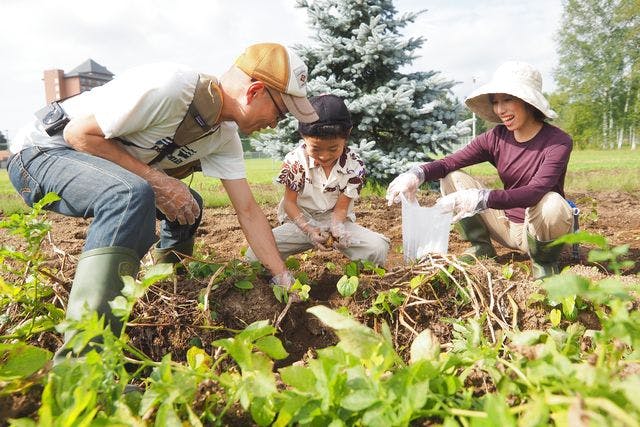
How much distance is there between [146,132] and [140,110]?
15cm

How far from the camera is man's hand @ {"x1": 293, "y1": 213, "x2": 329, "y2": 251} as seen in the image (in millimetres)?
2428

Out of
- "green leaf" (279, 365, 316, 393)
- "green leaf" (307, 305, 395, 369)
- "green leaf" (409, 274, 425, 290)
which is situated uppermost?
"green leaf" (307, 305, 395, 369)

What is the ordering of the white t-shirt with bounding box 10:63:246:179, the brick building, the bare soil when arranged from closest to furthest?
the bare soil < the white t-shirt with bounding box 10:63:246:179 < the brick building

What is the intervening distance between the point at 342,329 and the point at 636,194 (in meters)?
5.84

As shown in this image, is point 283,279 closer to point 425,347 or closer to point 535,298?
point 535,298

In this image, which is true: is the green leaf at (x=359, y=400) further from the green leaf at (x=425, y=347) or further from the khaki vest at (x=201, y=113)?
the khaki vest at (x=201, y=113)

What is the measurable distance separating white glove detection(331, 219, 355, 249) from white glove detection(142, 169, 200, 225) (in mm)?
845

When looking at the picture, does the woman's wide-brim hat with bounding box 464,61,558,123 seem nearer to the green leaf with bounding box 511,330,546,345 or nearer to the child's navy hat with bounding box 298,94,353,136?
the child's navy hat with bounding box 298,94,353,136

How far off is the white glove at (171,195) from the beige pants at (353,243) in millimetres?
676

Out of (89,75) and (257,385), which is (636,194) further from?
(89,75)

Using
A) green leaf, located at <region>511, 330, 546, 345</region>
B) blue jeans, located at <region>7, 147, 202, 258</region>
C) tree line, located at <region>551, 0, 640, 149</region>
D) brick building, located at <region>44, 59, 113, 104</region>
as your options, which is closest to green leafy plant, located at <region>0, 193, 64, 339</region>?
blue jeans, located at <region>7, 147, 202, 258</region>

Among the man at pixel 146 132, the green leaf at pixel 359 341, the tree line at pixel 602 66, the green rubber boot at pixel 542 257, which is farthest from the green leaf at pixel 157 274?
the tree line at pixel 602 66

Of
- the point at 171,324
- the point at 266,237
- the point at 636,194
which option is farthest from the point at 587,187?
the point at 171,324

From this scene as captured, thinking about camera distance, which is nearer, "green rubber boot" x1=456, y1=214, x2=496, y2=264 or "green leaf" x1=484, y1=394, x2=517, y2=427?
Result: "green leaf" x1=484, y1=394, x2=517, y2=427
